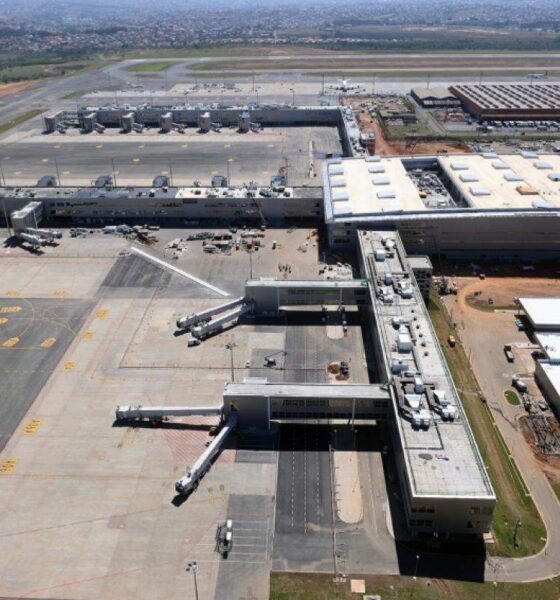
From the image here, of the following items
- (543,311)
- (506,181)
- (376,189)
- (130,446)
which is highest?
(506,181)

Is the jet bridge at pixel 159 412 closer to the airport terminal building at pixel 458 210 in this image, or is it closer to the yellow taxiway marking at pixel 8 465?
the yellow taxiway marking at pixel 8 465

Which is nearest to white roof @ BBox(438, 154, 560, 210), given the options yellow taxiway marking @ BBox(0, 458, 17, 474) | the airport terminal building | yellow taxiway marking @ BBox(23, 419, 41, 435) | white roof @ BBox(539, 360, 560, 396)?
the airport terminal building

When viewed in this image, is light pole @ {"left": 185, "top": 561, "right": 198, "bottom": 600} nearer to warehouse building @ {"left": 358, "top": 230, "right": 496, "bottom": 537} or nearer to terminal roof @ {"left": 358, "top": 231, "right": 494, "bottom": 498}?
warehouse building @ {"left": 358, "top": 230, "right": 496, "bottom": 537}

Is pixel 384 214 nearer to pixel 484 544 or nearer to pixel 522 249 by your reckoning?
pixel 522 249

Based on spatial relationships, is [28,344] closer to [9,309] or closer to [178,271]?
[9,309]

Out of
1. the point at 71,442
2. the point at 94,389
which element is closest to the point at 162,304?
the point at 94,389

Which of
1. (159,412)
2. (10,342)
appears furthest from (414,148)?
(159,412)

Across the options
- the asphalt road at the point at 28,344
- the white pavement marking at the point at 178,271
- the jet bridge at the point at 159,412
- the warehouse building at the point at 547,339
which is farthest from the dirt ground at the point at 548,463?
the asphalt road at the point at 28,344
